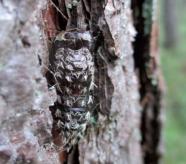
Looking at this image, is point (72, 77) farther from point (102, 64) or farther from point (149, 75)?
point (149, 75)

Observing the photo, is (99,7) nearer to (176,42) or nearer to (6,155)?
(6,155)

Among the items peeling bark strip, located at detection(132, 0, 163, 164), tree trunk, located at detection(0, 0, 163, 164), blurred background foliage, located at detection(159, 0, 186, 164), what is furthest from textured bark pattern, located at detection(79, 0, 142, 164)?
blurred background foliage, located at detection(159, 0, 186, 164)

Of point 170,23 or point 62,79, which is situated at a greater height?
point 170,23

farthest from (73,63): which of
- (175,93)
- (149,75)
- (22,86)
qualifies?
(175,93)

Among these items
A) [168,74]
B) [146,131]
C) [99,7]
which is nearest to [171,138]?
[168,74]

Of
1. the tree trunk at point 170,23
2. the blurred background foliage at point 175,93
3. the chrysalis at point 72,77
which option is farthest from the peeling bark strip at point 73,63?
the tree trunk at point 170,23

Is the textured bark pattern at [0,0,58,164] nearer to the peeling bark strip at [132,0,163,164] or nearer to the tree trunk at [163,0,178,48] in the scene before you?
the peeling bark strip at [132,0,163,164]
